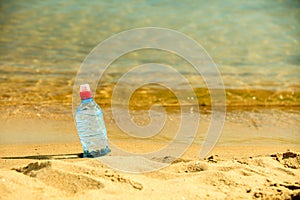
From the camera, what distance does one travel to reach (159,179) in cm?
279

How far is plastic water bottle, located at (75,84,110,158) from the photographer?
141 inches

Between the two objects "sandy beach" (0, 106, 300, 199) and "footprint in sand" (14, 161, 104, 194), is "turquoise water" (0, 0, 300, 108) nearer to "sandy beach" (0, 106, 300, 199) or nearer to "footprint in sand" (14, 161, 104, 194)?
"sandy beach" (0, 106, 300, 199)

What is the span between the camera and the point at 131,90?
5.96 metres

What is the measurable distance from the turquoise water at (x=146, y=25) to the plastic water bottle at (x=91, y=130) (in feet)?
6.10

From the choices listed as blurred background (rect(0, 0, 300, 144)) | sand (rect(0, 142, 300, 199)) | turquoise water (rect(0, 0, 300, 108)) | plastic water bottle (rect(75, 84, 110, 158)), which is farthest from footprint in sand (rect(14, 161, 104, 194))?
turquoise water (rect(0, 0, 300, 108))

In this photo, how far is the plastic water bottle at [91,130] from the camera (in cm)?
359

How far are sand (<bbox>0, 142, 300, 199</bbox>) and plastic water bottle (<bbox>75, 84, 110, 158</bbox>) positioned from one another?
1.03ft

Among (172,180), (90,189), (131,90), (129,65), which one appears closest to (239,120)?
(131,90)

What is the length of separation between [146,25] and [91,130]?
7036mm

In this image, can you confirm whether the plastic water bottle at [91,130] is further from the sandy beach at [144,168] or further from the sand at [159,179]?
the sand at [159,179]

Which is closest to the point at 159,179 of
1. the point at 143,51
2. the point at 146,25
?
the point at 143,51

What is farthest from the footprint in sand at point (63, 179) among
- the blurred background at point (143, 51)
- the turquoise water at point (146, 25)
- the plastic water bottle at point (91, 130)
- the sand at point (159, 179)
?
the turquoise water at point (146, 25)

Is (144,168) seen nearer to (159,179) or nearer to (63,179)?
(159,179)

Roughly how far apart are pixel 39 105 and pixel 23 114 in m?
0.45
